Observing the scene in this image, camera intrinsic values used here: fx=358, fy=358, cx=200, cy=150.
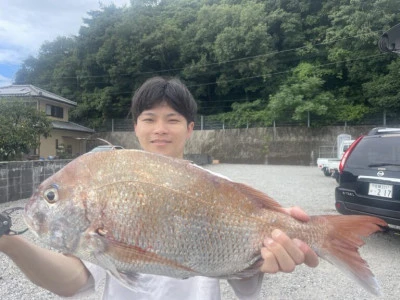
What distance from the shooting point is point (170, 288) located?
1.67m

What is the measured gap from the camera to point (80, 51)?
3975 cm

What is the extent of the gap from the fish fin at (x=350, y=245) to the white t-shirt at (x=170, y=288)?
1.18ft

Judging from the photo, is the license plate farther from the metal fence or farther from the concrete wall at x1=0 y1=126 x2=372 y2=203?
the concrete wall at x1=0 y1=126 x2=372 y2=203

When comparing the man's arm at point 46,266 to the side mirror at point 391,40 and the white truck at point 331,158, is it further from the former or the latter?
the white truck at point 331,158

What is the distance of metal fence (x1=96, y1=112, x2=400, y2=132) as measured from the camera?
27.4 meters

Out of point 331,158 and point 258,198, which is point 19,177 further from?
point 331,158

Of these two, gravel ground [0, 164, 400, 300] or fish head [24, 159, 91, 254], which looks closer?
fish head [24, 159, 91, 254]

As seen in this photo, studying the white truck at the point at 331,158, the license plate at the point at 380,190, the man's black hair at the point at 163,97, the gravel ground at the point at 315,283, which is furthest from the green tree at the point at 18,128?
the man's black hair at the point at 163,97

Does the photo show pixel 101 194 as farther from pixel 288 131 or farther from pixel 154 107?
pixel 288 131

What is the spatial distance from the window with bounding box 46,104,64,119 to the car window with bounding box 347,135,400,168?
25533 mm

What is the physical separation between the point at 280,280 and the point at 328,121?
2648 cm

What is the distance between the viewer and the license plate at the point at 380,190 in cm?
535

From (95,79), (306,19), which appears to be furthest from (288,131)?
(95,79)

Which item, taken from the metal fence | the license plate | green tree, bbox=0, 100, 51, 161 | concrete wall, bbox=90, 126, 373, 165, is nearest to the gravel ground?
the license plate
